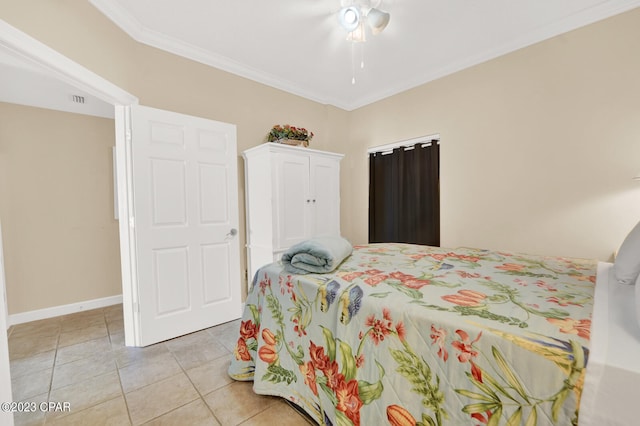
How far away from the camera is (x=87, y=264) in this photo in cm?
312

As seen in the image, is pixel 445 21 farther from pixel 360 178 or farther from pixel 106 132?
pixel 106 132

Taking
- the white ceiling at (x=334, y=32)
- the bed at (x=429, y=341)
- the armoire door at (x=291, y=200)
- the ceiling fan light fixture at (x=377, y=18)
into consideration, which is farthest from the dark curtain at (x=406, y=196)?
the ceiling fan light fixture at (x=377, y=18)

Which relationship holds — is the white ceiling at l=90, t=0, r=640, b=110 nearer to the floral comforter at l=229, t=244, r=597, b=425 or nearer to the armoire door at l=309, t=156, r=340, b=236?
the armoire door at l=309, t=156, r=340, b=236

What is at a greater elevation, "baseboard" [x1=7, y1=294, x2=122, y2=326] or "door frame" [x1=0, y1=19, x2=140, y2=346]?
"door frame" [x1=0, y1=19, x2=140, y2=346]

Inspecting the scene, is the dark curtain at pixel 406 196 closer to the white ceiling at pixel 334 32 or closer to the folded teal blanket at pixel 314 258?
the white ceiling at pixel 334 32

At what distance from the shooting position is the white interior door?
2.23 m

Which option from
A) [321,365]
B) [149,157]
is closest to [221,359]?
[321,365]

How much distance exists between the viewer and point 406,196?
335 centimetres

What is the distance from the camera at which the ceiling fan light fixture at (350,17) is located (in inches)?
71.9

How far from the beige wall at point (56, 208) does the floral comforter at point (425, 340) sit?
2.60 meters

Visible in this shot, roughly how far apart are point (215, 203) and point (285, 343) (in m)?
1.67

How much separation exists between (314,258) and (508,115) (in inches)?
94.8

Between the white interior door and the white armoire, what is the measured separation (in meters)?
0.21

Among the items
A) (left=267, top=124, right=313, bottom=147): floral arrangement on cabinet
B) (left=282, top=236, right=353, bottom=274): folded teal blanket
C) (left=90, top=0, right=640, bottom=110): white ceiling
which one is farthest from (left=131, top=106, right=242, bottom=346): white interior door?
(left=282, top=236, right=353, bottom=274): folded teal blanket
